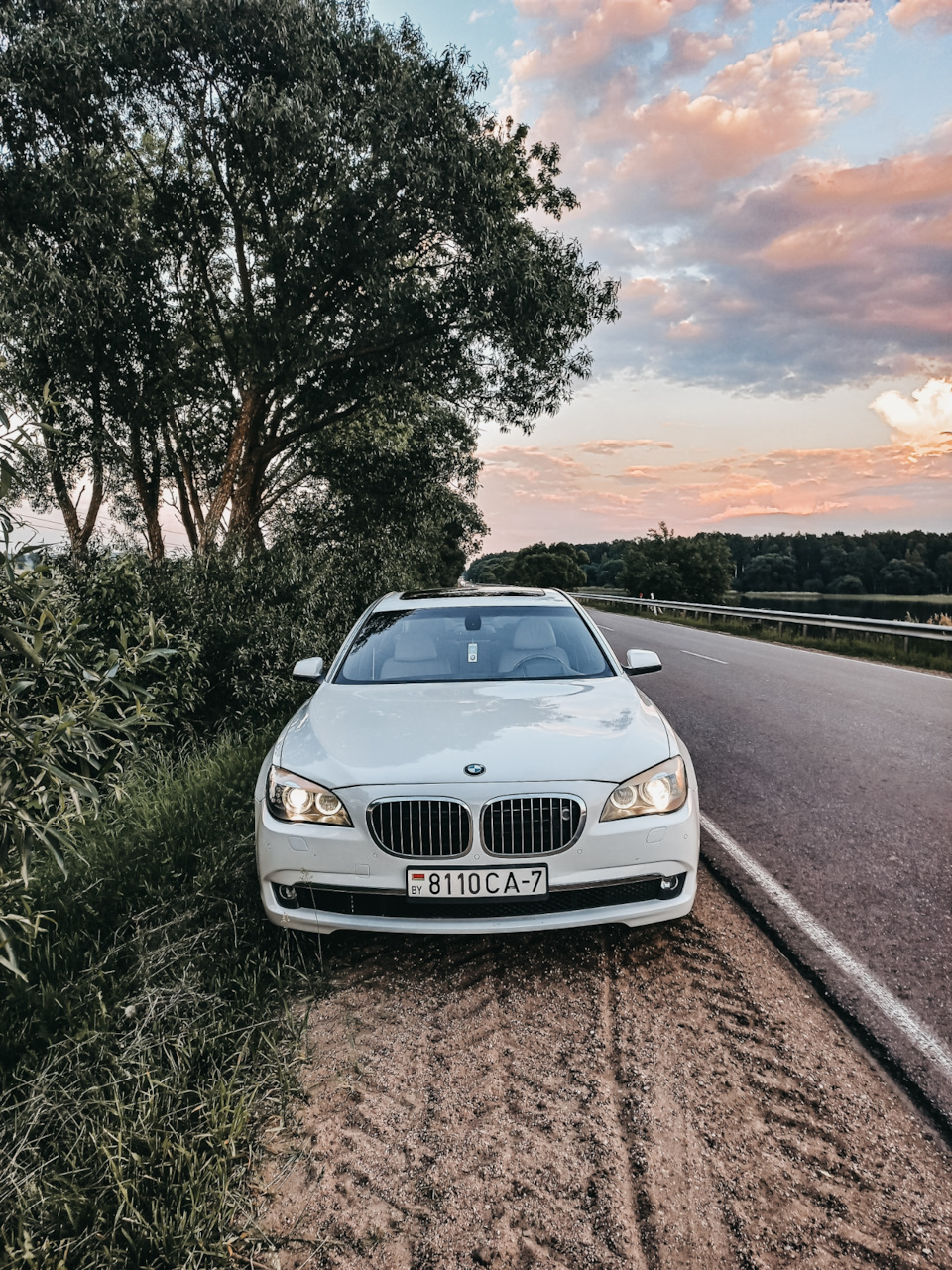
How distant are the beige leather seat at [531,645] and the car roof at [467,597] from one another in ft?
0.82

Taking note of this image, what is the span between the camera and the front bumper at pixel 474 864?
116 inches

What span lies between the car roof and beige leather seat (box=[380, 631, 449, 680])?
16.8 inches

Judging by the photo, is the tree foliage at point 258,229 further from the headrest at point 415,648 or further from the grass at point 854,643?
the grass at point 854,643

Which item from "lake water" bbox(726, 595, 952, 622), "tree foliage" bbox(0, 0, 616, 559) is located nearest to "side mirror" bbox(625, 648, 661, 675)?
"tree foliage" bbox(0, 0, 616, 559)

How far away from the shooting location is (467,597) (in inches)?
206

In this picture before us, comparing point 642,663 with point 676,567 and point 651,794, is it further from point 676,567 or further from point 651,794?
point 676,567

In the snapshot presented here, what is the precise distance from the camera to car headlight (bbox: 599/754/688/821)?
306 centimetres

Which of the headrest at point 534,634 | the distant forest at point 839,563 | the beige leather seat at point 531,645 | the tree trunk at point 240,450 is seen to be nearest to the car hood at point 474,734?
the beige leather seat at point 531,645

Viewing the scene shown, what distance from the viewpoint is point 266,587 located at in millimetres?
8195

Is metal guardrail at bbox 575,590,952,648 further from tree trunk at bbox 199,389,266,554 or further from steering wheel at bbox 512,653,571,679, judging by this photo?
tree trunk at bbox 199,389,266,554

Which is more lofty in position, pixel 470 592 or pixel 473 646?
pixel 470 592

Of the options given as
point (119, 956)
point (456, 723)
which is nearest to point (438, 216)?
point (456, 723)

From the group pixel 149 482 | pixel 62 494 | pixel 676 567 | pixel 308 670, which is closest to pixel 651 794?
pixel 308 670

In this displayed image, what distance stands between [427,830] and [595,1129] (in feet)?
3.78
